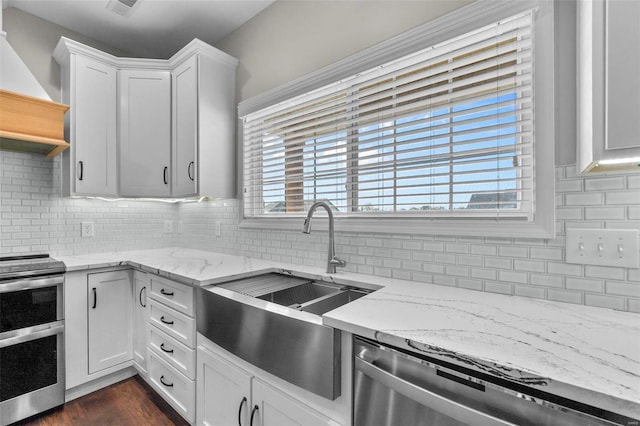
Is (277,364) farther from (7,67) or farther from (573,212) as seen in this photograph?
(7,67)

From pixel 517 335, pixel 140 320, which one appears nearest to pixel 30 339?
pixel 140 320

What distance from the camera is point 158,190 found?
2.55 meters

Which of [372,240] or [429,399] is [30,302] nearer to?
[372,240]

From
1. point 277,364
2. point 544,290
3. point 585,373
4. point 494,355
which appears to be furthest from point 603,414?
point 277,364

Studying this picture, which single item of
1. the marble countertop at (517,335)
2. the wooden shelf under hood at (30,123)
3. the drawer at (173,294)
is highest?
the wooden shelf under hood at (30,123)

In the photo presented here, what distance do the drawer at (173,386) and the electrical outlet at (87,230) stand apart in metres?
1.24

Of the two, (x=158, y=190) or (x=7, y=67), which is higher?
(x=7, y=67)

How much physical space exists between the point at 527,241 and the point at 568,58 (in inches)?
27.8

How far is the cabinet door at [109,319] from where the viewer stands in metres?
2.12

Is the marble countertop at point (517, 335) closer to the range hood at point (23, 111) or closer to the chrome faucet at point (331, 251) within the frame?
the chrome faucet at point (331, 251)

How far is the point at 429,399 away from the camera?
0.80m

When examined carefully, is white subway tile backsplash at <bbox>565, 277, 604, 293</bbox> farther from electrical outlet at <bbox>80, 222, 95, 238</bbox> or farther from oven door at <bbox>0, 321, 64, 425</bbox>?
electrical outlet at <bbox>80, 222, 95, 238</bbox>

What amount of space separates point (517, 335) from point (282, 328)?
→ 2.41 feet

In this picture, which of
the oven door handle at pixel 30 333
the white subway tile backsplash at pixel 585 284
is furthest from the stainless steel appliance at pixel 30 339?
the white subway tile backsplash at pixel 585 284
